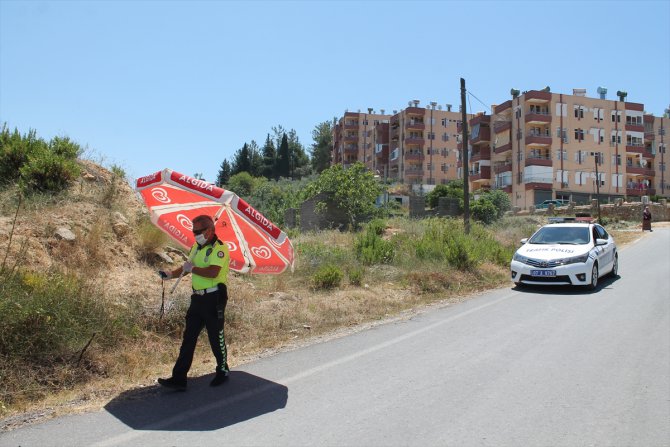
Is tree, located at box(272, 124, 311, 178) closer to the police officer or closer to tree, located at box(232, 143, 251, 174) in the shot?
tree, located at box(232, 143, 251, 174)

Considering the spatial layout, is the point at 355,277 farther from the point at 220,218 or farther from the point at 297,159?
the point at 297,159

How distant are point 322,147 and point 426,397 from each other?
117211mm

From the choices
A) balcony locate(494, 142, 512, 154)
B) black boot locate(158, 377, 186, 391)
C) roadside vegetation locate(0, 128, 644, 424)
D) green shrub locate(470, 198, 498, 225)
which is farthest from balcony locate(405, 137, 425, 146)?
black boot locate(158, 377, 186, 391)

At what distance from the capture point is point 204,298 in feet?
18.2

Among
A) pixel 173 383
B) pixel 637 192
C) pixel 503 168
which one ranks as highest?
pixel 503 168

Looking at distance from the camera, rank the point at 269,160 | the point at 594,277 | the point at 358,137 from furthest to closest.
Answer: the point at 358,137 < the point at 269,160 < the point at 594,277

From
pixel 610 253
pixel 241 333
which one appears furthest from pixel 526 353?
pixel 610 253

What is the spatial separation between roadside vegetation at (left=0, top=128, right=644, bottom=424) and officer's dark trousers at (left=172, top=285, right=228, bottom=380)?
0.74m

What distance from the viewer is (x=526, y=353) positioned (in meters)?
7.04

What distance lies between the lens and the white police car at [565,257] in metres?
12.4

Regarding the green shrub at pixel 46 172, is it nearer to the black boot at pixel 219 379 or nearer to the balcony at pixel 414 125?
the black boot at pixel 219 379

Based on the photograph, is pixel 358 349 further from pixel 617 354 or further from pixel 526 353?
pixel 617 354

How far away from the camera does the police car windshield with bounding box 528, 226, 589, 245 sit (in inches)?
536

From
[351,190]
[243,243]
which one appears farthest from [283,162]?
[243,243]
